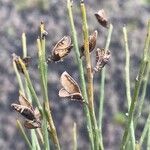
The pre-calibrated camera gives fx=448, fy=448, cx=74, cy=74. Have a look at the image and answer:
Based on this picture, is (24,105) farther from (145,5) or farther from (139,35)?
(145,5)

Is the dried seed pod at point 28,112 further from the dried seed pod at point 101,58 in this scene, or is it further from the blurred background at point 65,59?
the blurred background at point 65,59

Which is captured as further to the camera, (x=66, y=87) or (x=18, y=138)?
(x=18, y=138)

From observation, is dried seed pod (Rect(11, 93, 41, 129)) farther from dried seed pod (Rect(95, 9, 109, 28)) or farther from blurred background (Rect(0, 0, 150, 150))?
blurred background (Rect(0, 0, 150, 150))

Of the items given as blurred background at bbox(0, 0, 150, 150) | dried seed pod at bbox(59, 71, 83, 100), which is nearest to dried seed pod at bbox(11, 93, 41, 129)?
dried seed pod at bbox(59, 71, 83, 100)

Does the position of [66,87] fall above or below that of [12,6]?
below

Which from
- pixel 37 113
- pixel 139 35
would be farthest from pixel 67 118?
pixel 37 113

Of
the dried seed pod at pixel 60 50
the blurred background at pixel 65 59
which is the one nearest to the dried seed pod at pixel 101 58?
the dried seed pod at pixel 60 50
